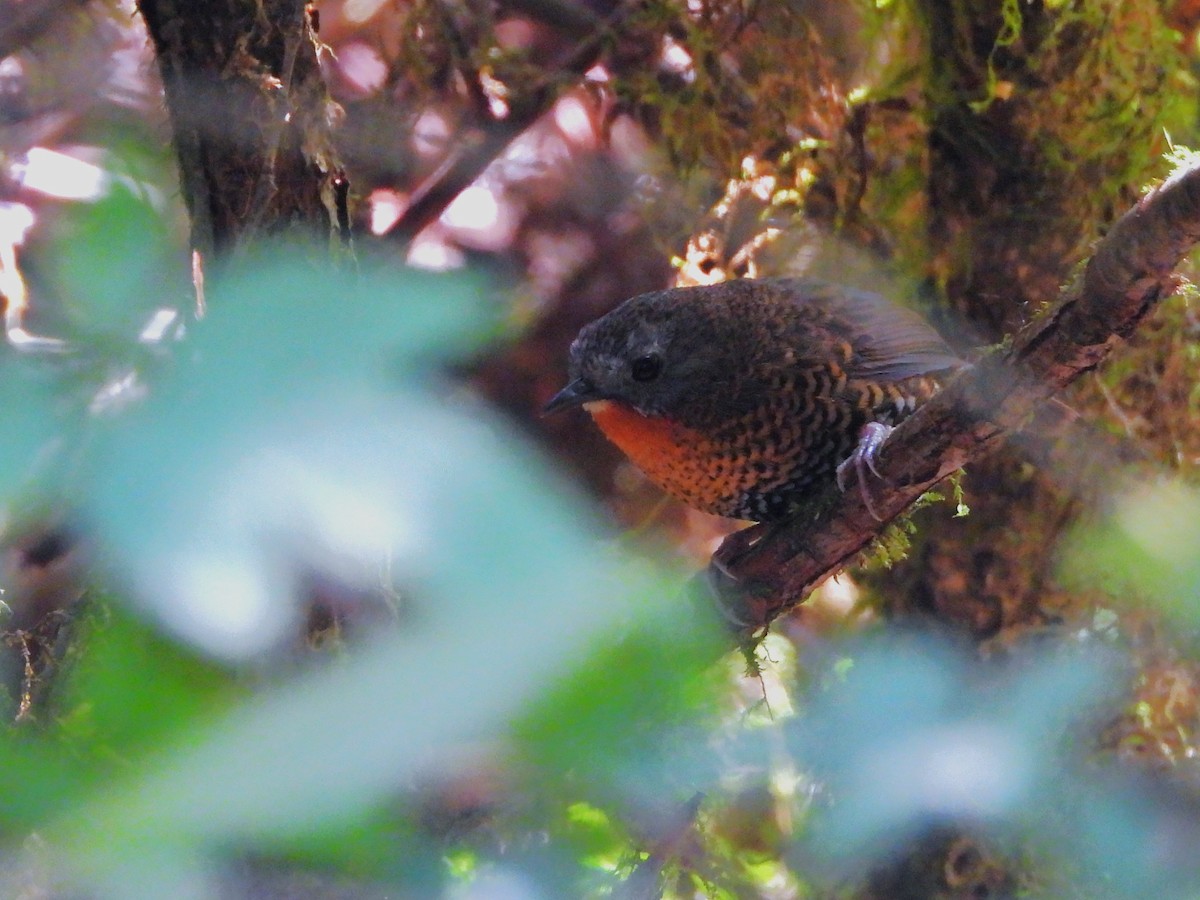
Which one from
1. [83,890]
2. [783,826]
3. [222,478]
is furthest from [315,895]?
[783,826]

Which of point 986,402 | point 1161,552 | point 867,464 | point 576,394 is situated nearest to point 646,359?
point 576,394

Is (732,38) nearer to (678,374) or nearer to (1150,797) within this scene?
(678,374)

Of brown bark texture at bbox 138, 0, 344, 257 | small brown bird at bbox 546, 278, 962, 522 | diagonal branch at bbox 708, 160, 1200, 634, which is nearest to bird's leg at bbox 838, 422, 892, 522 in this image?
diagonal branch at bbox 708, 160, 1200, 634

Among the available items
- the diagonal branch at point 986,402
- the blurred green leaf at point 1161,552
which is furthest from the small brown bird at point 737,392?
the blurred green leaf at point 1161,552

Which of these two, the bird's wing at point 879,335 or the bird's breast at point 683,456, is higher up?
the bird's wing at point 879,335

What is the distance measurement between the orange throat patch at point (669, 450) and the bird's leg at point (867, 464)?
421 mm

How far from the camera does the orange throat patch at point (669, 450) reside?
9.48 feet

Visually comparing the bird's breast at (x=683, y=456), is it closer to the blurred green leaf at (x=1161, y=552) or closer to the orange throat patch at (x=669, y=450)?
the orange throat patch at (x=669, y=450)

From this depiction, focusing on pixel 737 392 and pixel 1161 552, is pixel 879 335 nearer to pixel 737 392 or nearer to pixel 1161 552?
pixel 737 392

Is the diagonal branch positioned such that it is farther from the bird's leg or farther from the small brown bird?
the small brown bird

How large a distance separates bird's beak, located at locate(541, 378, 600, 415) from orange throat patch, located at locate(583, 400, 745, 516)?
0.03 m

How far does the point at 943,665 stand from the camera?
1537 millimetres

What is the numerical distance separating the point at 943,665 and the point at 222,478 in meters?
1.17

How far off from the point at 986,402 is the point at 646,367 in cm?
112
